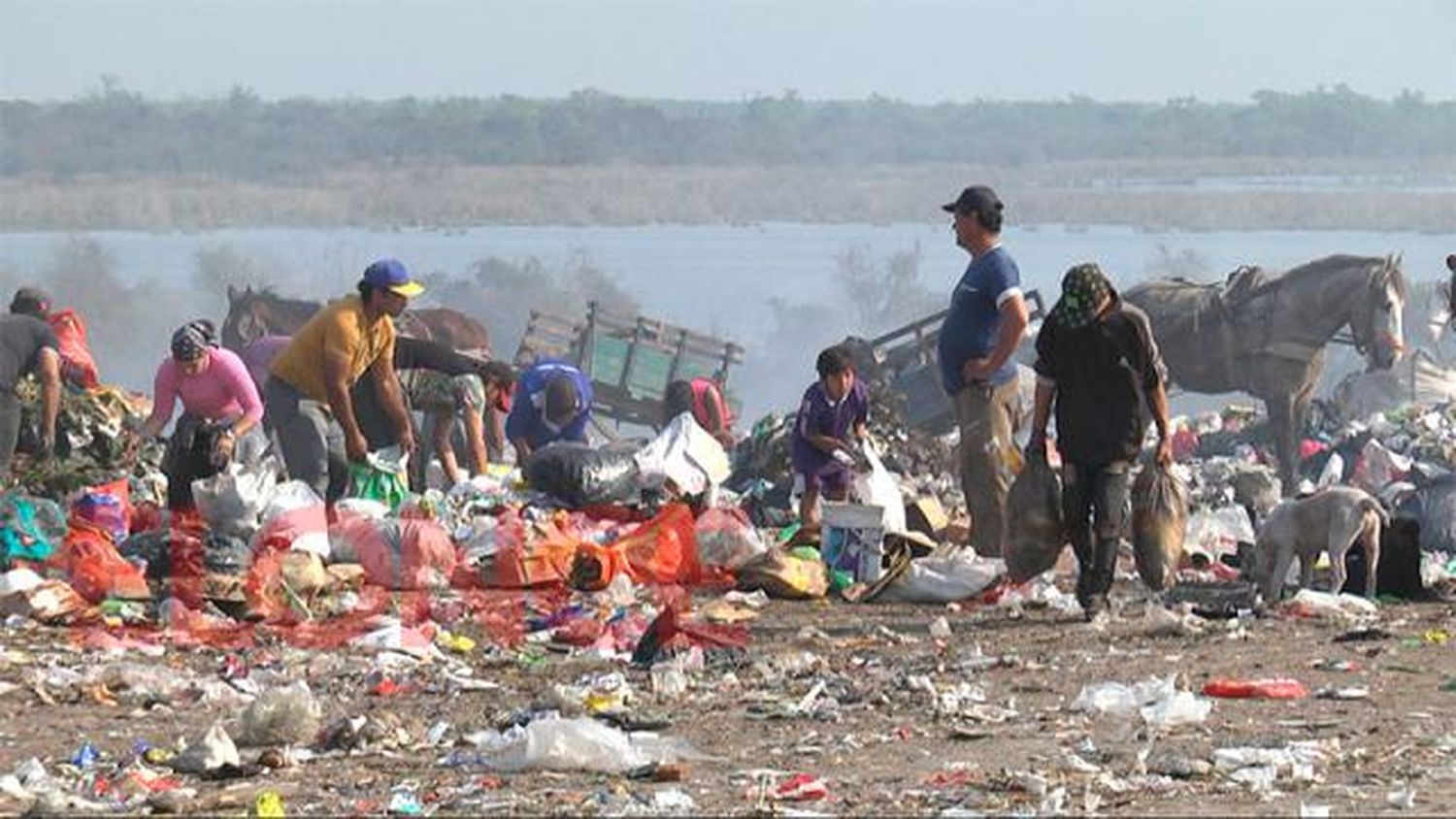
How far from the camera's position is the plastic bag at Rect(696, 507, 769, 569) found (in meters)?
14.7

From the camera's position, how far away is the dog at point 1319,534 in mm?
13328

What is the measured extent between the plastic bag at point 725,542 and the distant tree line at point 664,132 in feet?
259

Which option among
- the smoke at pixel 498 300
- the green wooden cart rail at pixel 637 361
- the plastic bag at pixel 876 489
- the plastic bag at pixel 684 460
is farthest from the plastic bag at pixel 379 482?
the smoke at pixel 498 300

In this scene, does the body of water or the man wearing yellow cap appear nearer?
the man wearing yellow cap

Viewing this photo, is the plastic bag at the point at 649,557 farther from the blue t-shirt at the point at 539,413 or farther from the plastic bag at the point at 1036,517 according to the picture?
the blue t-shirt at the point at 539,413

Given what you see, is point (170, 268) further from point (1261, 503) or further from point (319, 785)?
point (319, 785)

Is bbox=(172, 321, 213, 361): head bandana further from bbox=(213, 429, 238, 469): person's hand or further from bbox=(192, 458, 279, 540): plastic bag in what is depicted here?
bbox=(192, 458, 279, 540): plastic bag

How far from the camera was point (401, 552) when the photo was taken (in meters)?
14.6

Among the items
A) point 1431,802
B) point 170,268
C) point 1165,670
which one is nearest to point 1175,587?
point 1165,670

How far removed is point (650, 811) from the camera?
8.67 meters

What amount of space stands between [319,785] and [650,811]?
114cm

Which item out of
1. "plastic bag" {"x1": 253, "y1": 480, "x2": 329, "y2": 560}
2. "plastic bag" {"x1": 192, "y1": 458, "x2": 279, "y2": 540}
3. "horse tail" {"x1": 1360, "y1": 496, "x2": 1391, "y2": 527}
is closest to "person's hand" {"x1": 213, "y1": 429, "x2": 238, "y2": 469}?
"plastic bag" {"x1": 192, "y1": 458, "x2": 279, "y2": 540}

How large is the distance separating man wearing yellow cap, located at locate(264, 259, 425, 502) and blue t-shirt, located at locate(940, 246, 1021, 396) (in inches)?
102

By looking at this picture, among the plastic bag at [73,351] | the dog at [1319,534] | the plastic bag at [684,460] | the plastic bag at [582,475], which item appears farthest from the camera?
the plastic bag at [73,351]
